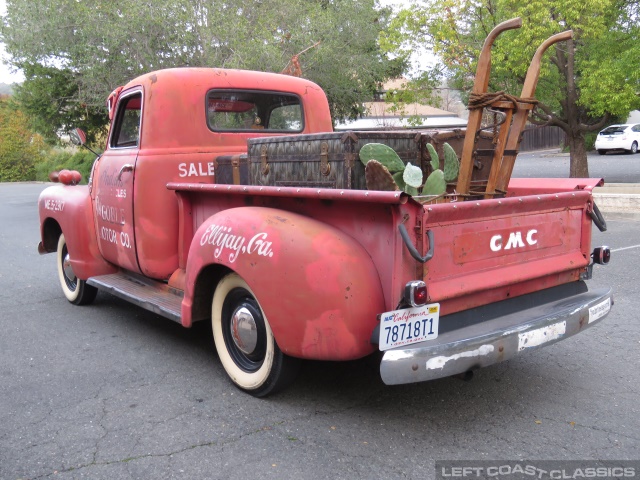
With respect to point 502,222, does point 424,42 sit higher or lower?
higher

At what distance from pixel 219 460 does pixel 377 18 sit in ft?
60.9

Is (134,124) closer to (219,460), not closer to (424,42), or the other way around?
(219,460)

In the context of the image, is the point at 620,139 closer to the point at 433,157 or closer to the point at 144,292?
the point at 433,157

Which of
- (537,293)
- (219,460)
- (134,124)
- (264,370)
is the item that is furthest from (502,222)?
(134,124)

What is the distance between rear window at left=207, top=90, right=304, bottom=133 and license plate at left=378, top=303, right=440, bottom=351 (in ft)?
8.80

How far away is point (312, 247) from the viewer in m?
3.18

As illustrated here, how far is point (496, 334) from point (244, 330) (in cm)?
146

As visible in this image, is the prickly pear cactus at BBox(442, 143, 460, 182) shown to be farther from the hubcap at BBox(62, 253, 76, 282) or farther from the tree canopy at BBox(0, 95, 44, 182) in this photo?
the tree canopy at BBox(0, 95, 44, 182)

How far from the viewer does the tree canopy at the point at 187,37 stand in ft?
49.5

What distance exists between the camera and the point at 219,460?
3082mm

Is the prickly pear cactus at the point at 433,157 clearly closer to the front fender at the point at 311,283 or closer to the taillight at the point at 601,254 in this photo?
the front fender at the point at 311,283

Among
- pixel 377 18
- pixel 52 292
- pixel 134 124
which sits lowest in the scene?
pixel 52 292

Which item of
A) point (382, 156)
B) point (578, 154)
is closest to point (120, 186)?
point (382, 156)

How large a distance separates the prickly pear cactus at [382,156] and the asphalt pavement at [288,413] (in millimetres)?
1379
